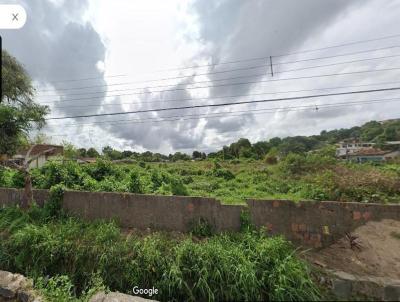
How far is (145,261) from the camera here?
360 centimetres

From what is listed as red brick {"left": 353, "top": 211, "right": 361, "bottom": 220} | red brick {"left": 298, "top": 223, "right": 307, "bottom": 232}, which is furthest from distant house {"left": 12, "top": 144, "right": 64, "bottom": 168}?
red brick {"left": 353, "top": 211, "right": 361, "bottom": 220}

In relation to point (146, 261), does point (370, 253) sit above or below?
above

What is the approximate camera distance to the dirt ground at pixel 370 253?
208cm

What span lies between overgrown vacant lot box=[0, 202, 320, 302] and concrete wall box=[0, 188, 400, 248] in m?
0.33

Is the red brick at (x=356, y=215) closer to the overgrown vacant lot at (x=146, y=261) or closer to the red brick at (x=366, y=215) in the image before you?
the red brick at (x=366, y=215)

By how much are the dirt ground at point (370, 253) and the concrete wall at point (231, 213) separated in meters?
0.22

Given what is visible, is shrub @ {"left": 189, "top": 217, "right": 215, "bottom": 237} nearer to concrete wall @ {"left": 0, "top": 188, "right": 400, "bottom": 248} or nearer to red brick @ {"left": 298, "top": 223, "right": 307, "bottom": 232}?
concrete wall @ {"left": 0, "top": 188, "right": 400, "bottom": 248}

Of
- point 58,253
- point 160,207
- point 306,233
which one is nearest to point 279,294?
point 306,233

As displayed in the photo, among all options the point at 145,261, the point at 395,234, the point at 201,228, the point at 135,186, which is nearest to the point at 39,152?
the point at 135,186

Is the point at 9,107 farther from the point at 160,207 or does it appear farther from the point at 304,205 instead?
the point at 304,205

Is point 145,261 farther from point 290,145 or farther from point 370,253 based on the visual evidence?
point 290,145

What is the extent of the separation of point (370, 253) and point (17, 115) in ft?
27.8

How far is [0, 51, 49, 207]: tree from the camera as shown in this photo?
20.5 feet

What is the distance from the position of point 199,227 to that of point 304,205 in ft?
6.57
